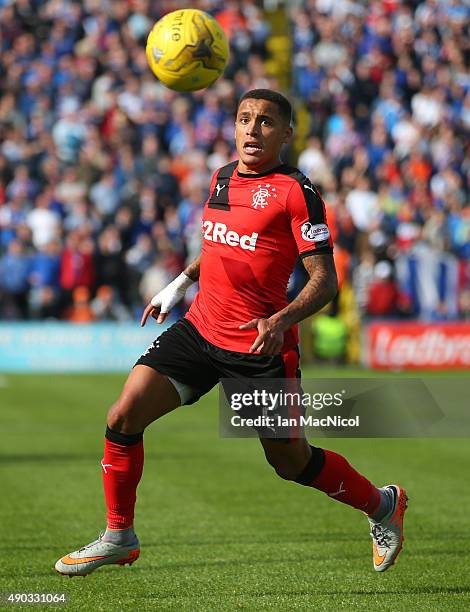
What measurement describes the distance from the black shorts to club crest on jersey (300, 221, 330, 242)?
60cm

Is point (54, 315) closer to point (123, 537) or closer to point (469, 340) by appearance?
point (469, 340)

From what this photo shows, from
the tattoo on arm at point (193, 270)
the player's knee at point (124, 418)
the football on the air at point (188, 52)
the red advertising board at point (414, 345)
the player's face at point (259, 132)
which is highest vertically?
the football on the air at point (188, 52)

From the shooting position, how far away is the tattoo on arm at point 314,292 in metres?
5.86

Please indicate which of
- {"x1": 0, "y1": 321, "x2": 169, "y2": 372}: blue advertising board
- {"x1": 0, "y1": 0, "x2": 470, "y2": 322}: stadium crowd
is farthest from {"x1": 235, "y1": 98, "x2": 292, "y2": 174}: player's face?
{"x1": 0, "y1": 321, "x2": 169, "y2": 372}: blue advertising board

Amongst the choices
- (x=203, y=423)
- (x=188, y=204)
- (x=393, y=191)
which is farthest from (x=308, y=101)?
(x=203, y=423)

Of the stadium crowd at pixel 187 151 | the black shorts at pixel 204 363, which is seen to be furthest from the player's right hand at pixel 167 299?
the stadium crowd at pixel 187 151

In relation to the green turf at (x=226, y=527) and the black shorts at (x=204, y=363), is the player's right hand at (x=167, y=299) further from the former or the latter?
the green turf at (x=226, y=527)

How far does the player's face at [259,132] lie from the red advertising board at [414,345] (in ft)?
54.5

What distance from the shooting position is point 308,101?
26.4 m

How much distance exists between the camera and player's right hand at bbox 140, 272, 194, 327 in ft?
22.5

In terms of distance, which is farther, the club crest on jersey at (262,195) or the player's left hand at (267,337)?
the club crest on jersey at (262,195)

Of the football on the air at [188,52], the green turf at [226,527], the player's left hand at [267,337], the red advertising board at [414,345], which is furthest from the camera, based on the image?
the red advertising board at [414,345]

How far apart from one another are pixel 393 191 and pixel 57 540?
1717 centimetres

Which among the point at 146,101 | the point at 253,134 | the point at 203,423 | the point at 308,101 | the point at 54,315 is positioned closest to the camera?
the point at 253,134
